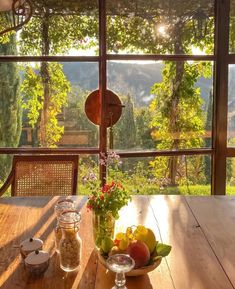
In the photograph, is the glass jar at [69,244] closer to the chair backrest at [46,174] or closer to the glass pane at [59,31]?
the chair backrest at [46,174]

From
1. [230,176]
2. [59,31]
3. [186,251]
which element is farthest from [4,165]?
[186,251]

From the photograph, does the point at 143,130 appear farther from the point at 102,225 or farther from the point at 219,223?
the point at 102,225

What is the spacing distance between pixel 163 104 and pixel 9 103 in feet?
4.26

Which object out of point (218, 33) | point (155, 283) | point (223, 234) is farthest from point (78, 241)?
point (218, 33)

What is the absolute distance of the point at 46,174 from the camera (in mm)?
2398

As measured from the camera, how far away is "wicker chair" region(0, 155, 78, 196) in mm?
2361

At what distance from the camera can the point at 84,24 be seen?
10.2ft

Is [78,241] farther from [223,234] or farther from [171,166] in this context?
[171,166]

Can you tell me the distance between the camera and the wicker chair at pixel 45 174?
2.36 m

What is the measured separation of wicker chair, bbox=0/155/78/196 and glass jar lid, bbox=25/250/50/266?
1102 mm

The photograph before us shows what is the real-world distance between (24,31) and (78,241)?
227 centimetres

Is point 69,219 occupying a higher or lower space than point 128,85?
lower

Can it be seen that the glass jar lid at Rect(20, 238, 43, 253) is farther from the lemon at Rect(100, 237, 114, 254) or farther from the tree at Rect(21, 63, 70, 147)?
the tree at Rect(21, 63, 70, 147)

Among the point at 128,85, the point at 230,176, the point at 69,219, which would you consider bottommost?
the point at 230,176
